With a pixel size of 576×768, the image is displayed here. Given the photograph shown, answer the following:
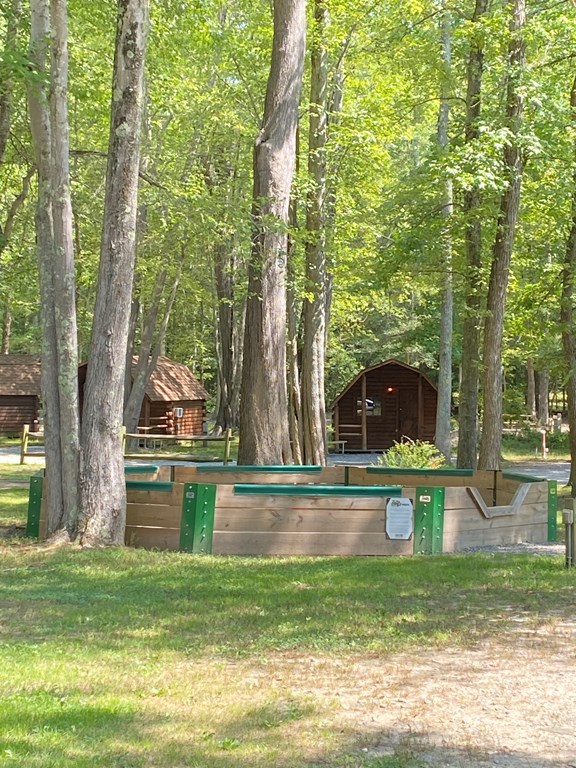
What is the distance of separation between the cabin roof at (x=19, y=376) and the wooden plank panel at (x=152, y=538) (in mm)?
31967

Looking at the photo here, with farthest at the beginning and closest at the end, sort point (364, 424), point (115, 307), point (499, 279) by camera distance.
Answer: point (364, 424), point (499, 279), point (115, 307)

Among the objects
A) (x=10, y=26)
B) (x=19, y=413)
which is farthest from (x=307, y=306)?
(x=19, y=413)

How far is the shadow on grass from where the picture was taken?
6.83m

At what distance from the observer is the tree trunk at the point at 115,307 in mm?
10930

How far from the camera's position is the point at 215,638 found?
6.84m

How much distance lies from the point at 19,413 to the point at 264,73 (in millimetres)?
24810

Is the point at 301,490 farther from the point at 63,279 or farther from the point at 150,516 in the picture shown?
the point at 63,279

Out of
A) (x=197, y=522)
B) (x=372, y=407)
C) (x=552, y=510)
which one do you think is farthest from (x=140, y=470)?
(x=372, y=407)

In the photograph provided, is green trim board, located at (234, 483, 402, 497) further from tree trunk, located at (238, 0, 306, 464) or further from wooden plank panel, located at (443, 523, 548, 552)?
tree trunk, located at (238, 0, 306, 464)

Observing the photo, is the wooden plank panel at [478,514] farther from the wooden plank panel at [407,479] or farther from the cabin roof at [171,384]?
the cabin roof at [171,384]

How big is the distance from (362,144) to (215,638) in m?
15.3

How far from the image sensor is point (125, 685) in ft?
18.1

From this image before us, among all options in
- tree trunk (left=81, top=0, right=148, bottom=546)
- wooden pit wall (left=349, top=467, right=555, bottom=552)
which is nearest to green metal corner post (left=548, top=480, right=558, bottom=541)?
wooden pit wall (left=349, top=467, right=555, bottom=552)

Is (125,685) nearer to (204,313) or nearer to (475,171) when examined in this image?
(475,171)
